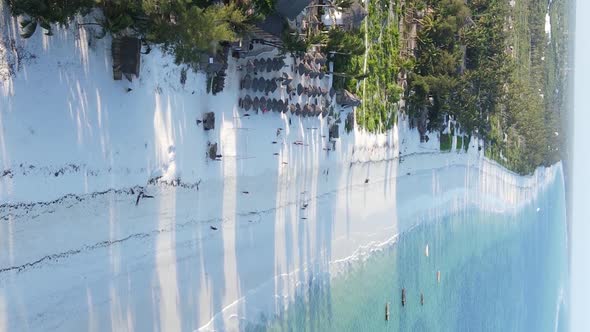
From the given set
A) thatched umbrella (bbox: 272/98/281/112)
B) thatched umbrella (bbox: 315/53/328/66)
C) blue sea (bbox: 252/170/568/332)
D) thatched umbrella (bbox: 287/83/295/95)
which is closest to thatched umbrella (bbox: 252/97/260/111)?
thatched umbrella (bbox: 272/98/281/112)

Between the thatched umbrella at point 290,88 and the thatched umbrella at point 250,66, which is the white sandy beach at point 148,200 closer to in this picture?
the thatched umbrella at point 250,66

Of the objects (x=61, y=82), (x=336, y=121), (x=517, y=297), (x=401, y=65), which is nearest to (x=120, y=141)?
(x=61, y=82)

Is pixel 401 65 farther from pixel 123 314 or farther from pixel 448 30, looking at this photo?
pixel 123 314

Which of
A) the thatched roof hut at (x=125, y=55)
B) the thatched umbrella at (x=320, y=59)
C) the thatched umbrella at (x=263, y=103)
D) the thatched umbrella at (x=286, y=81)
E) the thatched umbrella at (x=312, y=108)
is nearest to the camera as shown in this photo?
the thatched roof hut at (x=125, y=55)

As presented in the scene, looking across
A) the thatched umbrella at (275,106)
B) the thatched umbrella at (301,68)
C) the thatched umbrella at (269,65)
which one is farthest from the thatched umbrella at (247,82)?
the thatched umbrella at (301,68)

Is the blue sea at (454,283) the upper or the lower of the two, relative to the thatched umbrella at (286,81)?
lower

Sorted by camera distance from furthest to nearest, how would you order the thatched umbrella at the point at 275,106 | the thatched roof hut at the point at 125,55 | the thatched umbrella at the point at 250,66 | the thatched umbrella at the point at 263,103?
the thatched umbrella at the point at 275,106
the thatched umbrella at the point at 263,103
the thatched umbrella at the point at 250,66
the thatched roof hut at the point at 125,55
